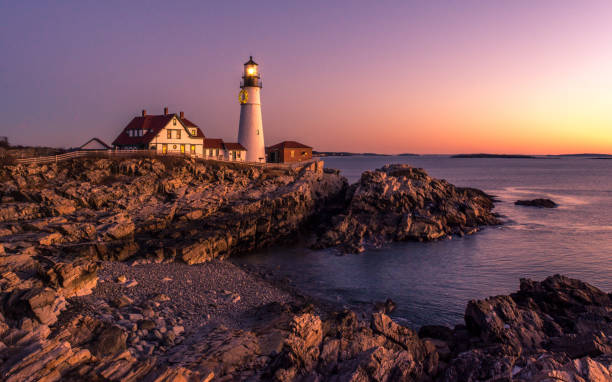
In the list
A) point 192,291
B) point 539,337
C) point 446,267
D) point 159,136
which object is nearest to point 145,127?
point 159,136

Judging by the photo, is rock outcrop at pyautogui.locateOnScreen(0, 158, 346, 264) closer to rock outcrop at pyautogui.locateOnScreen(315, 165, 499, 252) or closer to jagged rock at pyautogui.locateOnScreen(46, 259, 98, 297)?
rock outcrop at pyautogui.locateOnScreen(315, 165, 499, 252)

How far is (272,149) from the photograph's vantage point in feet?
178

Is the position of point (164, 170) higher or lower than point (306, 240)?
higher

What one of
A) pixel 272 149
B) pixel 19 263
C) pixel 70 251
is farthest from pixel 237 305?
pixel 272 149

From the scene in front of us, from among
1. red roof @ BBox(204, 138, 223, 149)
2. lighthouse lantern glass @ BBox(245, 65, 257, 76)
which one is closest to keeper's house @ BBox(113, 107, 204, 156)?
red roof @ BBox(204, 138, 223, 149)

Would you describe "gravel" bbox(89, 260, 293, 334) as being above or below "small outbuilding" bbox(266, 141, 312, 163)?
below

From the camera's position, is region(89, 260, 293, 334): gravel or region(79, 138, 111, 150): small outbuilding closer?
region(89, 260, 293, 334): gravel

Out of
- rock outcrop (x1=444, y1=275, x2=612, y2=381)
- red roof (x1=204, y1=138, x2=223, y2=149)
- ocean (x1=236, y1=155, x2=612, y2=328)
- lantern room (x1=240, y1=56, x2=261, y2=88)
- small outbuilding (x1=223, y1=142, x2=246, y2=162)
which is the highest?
lantern room (x1=240, y1=56, x2=261, y2=88)

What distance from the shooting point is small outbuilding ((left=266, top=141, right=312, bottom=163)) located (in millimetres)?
52531

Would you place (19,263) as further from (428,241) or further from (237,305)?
(428,241)

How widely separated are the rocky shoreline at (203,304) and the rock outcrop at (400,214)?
0.75 feet

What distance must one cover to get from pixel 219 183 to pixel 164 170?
521 centimetres

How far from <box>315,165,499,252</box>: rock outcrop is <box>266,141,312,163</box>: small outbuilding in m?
13.6

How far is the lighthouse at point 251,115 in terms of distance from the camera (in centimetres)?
4691
